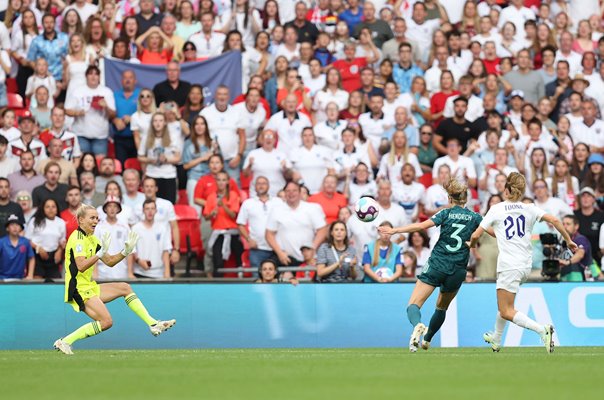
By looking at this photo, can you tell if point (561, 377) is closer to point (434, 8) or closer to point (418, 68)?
point (418, 68)

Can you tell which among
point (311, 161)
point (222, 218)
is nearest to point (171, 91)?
point (311, 161)

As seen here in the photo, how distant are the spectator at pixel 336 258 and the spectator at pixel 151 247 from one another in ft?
8.73

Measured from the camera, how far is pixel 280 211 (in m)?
21.1

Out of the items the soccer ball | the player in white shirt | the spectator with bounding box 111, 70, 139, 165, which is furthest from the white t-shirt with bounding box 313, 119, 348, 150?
the player in white shirt

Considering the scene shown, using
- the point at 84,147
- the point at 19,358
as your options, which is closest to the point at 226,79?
the point at 84,147

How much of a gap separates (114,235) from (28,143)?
294cm

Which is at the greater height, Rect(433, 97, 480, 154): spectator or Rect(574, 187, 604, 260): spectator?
Rect(433, 97, 480, 154): spectator

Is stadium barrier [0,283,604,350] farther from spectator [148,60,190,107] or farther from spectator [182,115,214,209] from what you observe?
spectator [148,60,190,107]

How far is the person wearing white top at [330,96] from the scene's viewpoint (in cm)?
2356

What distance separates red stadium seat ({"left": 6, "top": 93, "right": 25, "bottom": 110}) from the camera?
23.5 meters

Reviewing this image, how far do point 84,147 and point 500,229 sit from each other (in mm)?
10227

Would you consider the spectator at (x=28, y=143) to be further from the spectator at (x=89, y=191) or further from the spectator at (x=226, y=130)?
the spectator at (x=226, y=130)

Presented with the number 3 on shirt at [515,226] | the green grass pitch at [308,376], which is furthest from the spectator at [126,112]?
the number 3 on shirt at [515,226]

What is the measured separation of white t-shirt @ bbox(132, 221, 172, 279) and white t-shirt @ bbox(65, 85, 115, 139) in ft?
9.95
